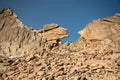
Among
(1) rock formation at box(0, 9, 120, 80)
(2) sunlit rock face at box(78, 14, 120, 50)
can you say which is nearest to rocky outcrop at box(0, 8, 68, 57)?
(1) rock formation at box(0, 9, 120, 80)

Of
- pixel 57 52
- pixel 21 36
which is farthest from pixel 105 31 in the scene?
pixel 21 36

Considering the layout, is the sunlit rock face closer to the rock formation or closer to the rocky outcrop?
the rock formation

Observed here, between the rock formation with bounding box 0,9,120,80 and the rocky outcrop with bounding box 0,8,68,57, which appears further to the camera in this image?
the rocky outcrop with bounding box 0,8,68,57

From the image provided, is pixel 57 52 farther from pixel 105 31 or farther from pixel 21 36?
pixel 21 36

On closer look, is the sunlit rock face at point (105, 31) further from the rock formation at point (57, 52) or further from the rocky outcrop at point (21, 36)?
the rocky outcrop at point (21, 36)

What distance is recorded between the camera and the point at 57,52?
122 feet

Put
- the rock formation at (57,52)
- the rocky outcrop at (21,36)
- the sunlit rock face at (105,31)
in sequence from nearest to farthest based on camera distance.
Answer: the rock formation at (57,52), the sunlit rock face at (105,31), the rocky outcrop at (21,36)

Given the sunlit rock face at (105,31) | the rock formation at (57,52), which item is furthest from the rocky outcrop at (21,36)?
the sunlit rock face at (105,31)

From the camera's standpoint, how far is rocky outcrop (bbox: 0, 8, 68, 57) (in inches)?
1609

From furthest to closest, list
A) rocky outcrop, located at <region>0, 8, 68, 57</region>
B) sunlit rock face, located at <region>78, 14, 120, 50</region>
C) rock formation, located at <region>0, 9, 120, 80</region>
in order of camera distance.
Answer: rocky outcrop, located at <region>0, 8, 68, 57</region> < sunlit rock face, located at <region>78, 14, 120, 50</region> < rock formation, located at <region>0, 9, 120, 80</region>

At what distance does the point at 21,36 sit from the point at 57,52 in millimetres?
9553

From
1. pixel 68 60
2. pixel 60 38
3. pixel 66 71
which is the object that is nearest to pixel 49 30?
pixel 60 38

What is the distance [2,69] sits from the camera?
1297 inches

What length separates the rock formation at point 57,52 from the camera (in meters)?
29.8
